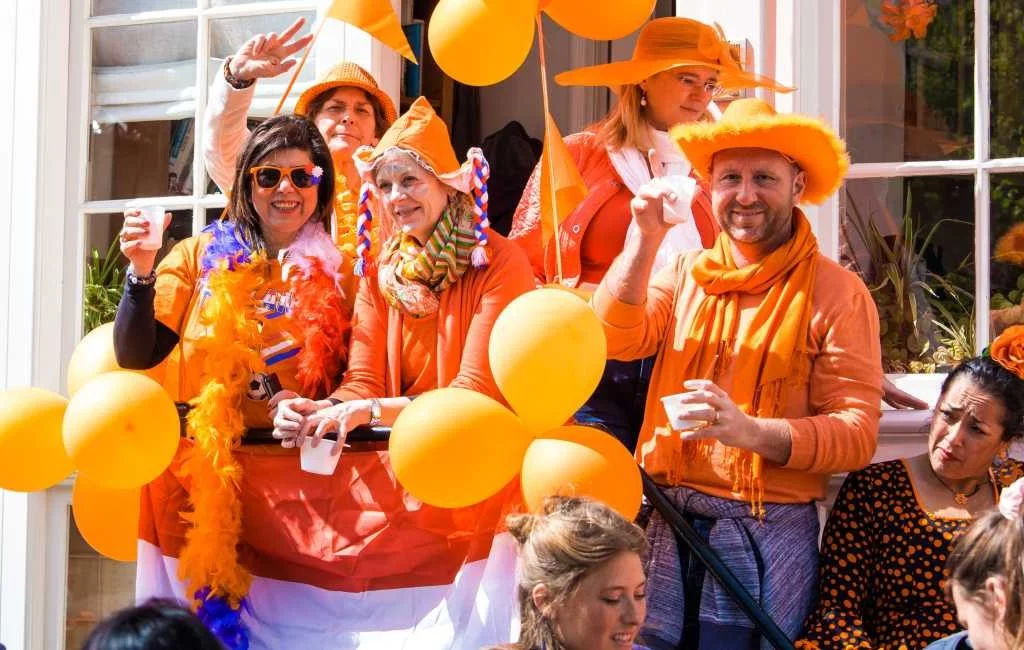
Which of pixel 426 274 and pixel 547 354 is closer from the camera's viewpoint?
pixel 547 354

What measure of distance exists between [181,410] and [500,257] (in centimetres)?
82

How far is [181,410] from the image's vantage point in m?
3.80

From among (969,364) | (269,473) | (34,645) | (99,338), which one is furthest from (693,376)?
(34,645)

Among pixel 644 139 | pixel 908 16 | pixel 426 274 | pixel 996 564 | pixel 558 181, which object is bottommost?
pixel 996 564

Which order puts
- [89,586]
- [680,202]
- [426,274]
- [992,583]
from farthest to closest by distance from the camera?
1. [89,586]
2. [426,274]
3. [680,202]
4. [992,583]

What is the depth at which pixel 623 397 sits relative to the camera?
12.9 ft

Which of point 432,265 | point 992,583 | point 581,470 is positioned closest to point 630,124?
point 432,265

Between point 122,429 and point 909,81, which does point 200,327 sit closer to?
point 122,429

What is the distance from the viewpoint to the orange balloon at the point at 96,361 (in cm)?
384

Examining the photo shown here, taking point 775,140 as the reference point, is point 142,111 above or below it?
above

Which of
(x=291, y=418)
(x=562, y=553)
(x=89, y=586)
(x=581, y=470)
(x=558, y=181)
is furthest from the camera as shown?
(x=89, y=586)

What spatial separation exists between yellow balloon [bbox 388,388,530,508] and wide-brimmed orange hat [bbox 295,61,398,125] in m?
1.41

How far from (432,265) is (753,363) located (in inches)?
29.8

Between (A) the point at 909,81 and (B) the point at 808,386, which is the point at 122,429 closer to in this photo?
(B) the point at 808,386
